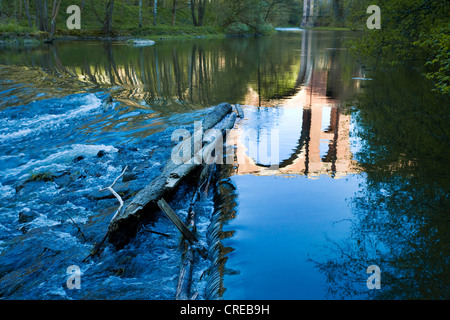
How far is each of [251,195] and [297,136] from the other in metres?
3.72

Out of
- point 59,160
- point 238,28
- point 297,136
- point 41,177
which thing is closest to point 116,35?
point 238,28

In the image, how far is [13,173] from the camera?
26.0 ft

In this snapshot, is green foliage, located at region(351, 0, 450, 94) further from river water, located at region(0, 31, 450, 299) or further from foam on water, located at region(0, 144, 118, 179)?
foam on water, located at region(0, 144, 118, 179)

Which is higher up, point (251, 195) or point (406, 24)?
point (406, 24)

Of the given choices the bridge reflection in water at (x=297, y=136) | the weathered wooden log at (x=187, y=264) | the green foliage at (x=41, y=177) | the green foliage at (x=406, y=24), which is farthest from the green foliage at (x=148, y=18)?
the weathered wooden log at (x=187, y=264)

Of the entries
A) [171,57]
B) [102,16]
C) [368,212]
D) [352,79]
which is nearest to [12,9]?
[102,16]

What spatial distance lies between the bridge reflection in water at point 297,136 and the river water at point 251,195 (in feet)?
0.18

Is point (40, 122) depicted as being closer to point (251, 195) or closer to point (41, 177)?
point (41, 177)

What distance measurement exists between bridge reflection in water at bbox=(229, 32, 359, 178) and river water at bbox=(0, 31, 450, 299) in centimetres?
5

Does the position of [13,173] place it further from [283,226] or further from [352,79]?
[352,79]

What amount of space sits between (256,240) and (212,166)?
2.61 m

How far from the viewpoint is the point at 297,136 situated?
9742mm

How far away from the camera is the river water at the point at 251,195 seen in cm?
453

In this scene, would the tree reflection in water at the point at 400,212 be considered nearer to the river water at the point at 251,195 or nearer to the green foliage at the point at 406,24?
the river water at the point at 251,195
